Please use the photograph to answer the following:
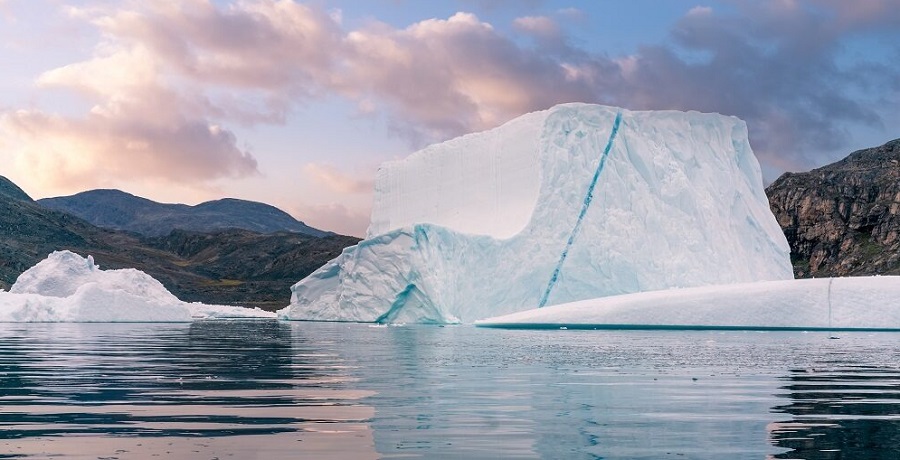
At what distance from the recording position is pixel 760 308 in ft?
100

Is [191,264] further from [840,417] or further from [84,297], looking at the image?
[840,417]

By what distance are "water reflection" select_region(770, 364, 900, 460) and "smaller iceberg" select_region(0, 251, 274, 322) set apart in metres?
34.8

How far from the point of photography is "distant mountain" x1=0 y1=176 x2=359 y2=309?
458 feet

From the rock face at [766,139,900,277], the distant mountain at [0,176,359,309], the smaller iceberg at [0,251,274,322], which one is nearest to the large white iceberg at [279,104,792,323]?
the smaller iceberg at [0,251,274,322]

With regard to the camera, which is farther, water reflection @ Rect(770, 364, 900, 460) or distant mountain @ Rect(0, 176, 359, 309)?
distant mountain @ Rect(0, 176, 359, 309)

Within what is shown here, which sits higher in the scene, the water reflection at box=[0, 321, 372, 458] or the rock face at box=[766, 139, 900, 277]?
the rock face at box=[766, 139, 900, 277]

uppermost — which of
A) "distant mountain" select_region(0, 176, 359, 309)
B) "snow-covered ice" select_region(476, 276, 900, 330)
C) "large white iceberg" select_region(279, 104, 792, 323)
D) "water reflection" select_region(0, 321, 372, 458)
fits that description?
"distant mountain" select_region(0, 176, 359, 309)

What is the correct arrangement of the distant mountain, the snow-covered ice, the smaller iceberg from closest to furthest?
1. the snow-covered ice
2. the smaller iceberg
3. the distant mountain

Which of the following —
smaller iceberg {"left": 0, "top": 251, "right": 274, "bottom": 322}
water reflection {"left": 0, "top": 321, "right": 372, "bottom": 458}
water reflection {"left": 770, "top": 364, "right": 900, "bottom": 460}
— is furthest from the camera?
smaller iceberg {"left": 0, "top": 251, "right": 274, "bottom": 322}

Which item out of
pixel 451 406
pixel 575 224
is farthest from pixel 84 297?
pixel 451 406

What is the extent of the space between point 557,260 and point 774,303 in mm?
10436

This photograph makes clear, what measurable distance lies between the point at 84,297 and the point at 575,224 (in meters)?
20.5

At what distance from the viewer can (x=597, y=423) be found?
27.0ft

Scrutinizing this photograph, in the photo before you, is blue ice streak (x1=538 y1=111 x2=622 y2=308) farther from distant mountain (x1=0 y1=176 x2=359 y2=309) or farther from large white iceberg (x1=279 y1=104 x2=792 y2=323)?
distant mountain (x1=0 y1=176 x2=359 y2=309)
